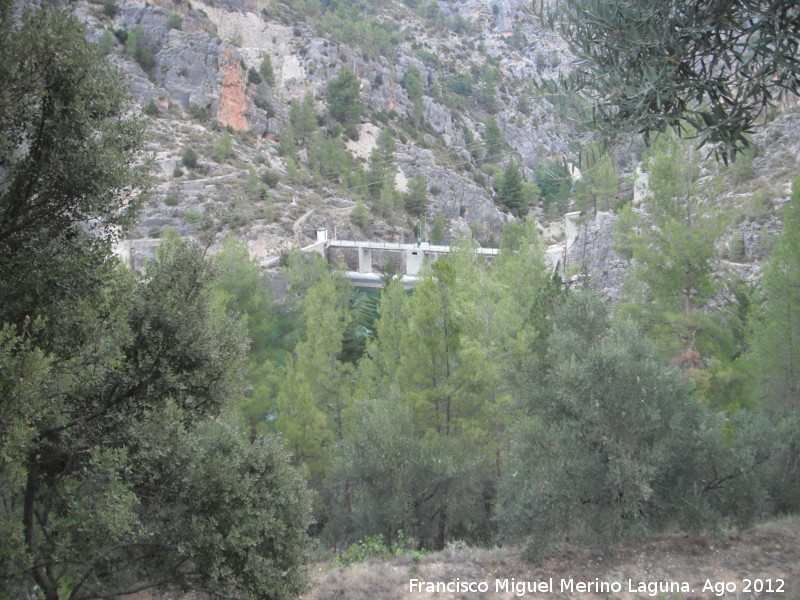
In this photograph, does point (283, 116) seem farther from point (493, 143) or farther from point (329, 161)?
point (493, 143)

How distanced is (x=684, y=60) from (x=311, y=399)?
11510 millimetres

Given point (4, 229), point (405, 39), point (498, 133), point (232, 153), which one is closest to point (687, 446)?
point (4, 229)

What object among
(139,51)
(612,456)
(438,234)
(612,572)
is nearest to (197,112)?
(139,51)

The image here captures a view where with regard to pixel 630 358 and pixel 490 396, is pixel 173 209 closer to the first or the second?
pixel 490 396

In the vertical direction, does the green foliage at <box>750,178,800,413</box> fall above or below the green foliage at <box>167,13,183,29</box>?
below

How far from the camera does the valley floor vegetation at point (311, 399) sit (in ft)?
14.3

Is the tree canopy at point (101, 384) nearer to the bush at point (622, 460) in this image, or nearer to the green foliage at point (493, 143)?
the bush at point (622, 460)

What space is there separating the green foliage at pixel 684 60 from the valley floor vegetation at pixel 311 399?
390 centimetres

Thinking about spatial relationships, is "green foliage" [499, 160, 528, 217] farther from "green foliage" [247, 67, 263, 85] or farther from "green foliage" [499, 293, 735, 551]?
"green foliage" [499, 293, 735, 551]

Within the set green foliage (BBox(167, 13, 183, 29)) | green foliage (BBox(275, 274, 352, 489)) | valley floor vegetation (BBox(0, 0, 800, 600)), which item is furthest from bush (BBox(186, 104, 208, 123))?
valley floor vegetation (BBox(0, 0, 800, 600))

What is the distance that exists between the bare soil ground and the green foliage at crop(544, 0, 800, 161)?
4788mm

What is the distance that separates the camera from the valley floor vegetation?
4.36 m

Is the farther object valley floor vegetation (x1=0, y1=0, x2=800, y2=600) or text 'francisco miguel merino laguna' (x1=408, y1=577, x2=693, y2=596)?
text 'francisco miguel merino laguna' (x1=408, y1=577, x2=693, y2=596)

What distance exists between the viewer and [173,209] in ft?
128
